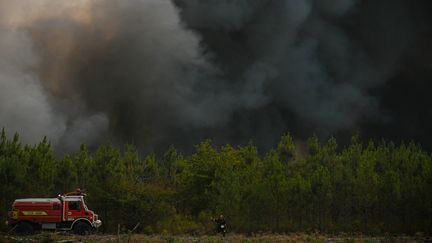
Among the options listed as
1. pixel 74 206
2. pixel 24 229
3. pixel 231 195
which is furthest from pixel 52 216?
pixel 231 195

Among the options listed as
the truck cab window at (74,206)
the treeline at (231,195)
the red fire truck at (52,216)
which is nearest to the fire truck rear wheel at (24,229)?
the red fire truck at (52,216)

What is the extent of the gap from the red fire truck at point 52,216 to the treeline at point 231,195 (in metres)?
7.01

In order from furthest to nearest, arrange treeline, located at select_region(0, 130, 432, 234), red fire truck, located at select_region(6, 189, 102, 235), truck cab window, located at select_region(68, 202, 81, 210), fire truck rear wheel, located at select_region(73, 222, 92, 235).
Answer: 1. treeline, located at select_region(0, 130, 432, 234)
2. truck cab window, located at select_region(68, 202, 81, 210)
3. fire truck rear wheel, located at select_region(73, 222, 92, 235)
4. red fire truck, located at select_region(6, 189, 102, 235)

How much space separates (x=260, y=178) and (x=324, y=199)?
7053mm

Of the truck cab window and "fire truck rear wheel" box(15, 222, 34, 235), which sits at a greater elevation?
the truck cab window

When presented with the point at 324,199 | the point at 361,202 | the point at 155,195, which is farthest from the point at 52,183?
the point at 361,202

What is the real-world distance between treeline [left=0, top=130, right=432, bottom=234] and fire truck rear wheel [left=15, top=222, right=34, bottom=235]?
30.3ft

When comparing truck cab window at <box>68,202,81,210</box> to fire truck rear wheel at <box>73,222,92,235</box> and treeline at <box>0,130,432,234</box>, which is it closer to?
fire truck rear wheel at <box>73,222,92,235</box>

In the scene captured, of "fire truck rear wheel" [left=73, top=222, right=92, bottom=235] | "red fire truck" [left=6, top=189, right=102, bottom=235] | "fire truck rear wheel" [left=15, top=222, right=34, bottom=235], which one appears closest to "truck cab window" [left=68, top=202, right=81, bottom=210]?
"red fire truck" [left=6, top=189, right=102, bottom=235]

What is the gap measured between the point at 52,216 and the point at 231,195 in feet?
63.7

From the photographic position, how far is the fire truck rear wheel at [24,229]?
3684cm

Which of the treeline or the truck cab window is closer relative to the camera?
the truck cab window

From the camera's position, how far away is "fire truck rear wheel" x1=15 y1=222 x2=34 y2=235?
36844 mm

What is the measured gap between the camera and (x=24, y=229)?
3697cm
